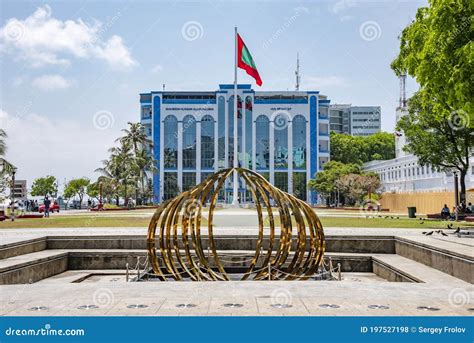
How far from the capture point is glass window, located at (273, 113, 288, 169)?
269ft

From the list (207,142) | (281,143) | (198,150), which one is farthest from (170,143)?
(281,143)

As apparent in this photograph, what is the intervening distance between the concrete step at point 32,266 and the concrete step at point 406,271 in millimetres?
9288

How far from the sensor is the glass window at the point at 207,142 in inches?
3228

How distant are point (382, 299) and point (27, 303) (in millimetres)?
5617

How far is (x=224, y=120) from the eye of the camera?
81.9 metres

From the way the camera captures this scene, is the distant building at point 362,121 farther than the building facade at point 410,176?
Yes

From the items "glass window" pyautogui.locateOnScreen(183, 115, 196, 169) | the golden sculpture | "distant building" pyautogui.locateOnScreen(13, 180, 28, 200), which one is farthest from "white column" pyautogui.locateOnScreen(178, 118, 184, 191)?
the golden sculpture

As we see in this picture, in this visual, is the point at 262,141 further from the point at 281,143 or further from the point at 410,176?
the point at 410,176

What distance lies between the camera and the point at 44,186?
91.8 meters

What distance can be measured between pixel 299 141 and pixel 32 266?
71.7 m

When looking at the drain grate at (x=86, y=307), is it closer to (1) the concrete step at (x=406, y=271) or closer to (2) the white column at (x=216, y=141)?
(1) the concrete step at (x=406, y=271)

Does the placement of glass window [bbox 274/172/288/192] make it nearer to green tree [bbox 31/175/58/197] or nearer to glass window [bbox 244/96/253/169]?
glass window [bbox 244/96/253/169]
